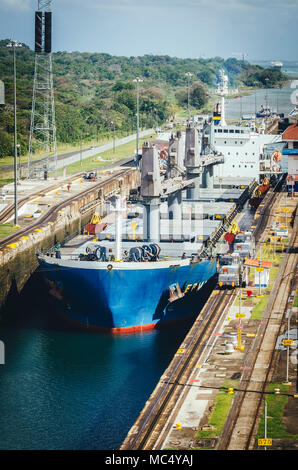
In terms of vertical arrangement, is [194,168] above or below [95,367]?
above

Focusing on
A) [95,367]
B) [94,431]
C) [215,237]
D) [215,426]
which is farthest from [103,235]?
[215,426]

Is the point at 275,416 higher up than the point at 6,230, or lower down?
lower down

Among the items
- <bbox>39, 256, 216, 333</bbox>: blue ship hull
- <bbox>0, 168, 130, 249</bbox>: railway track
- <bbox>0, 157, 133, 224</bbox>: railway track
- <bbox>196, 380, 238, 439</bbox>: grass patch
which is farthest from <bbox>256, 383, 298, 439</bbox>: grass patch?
<bbox>0, 157, 133, 224</bbox>: railway track

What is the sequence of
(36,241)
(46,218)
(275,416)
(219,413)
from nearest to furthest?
(275,416) < (219,413) < (36,241) < (46,218)

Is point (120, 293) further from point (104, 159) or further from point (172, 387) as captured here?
point (104, 159)

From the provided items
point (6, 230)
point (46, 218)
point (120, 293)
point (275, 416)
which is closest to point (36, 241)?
point (6, 230)

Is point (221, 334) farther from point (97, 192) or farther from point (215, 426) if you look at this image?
point (97, 192)
